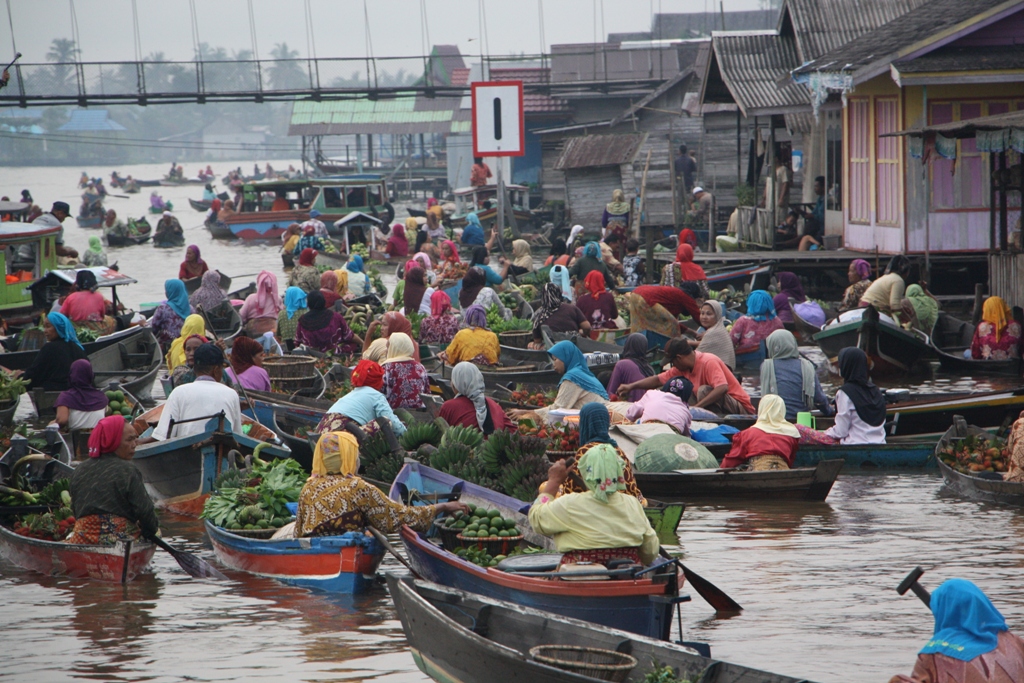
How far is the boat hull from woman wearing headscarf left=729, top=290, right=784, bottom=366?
30.1 feet

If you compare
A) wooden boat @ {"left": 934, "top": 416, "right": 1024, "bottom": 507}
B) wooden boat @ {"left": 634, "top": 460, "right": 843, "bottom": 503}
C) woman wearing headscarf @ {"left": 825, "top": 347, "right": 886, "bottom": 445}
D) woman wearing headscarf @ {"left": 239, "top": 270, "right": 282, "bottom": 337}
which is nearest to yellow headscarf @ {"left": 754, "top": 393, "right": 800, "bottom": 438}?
wooden boat @ {"left": 634, "top": 460, "right": 843, "bottom": 503}

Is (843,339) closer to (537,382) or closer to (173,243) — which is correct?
(537,382)

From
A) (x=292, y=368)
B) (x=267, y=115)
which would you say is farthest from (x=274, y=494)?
(x=267, y=115)

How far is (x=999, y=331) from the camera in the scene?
14938 mm

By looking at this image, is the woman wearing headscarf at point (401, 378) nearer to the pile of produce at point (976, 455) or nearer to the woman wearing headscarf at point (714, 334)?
the woman wearing headscarf at point (714, 334)

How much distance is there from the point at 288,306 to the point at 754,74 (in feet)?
40.6

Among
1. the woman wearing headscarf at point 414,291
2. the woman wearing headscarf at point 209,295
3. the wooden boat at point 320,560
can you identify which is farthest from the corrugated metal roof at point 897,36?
the wooden boat at point 320,560

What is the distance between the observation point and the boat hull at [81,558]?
8.52 m

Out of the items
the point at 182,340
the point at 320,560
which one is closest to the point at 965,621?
the point at 320,560

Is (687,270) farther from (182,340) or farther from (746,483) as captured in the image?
(746,483)

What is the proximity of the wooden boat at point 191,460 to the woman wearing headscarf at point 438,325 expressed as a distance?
510cm

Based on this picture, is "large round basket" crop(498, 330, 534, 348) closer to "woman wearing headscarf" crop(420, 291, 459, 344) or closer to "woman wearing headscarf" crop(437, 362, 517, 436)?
"woman wearing headscarf" crop(420, 291, 459, 344)

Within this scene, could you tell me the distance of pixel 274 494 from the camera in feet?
29.6

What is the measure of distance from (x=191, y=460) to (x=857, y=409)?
5.84 metres
